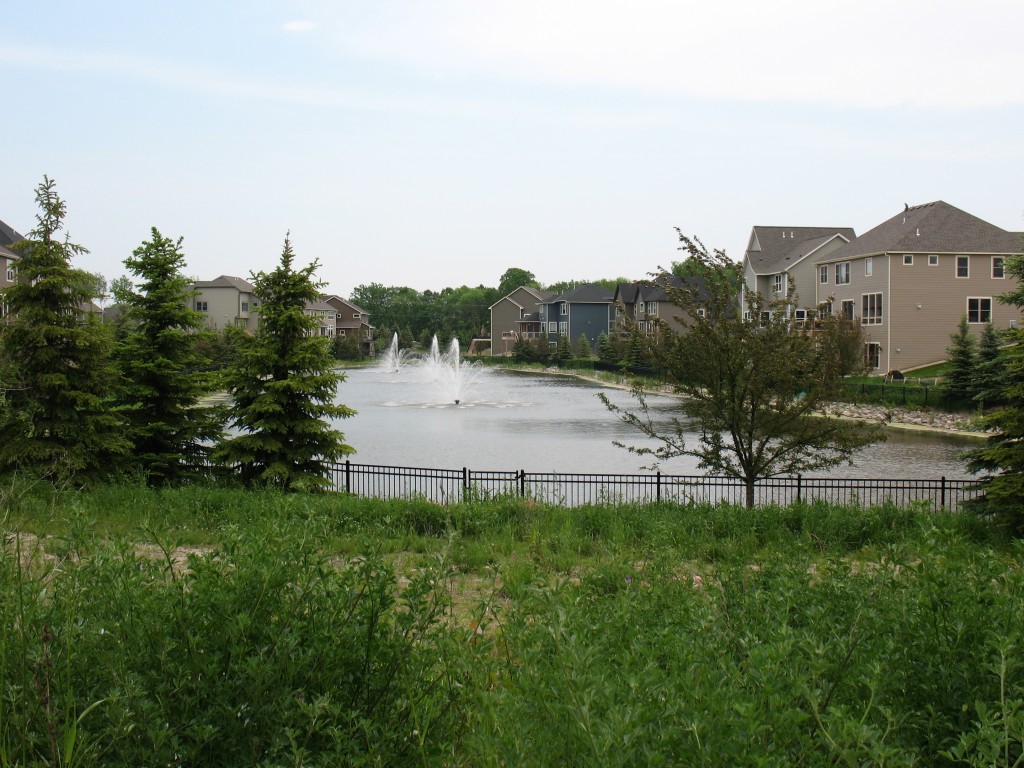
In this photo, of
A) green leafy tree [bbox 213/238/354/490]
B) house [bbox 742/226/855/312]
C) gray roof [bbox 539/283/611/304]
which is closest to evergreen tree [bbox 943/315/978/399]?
house [bbox 742/226/855/312]

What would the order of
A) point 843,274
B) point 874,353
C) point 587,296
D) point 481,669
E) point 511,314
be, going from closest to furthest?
point 481,669 < point 874,353 < point 843,274 < point 587,296 < point 511,314

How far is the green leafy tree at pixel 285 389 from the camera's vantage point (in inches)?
623

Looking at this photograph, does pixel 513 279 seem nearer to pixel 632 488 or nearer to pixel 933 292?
pixel 933 292

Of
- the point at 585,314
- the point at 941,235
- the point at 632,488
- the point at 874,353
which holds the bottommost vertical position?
the point at 632,488

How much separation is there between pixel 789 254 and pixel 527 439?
4318 cm

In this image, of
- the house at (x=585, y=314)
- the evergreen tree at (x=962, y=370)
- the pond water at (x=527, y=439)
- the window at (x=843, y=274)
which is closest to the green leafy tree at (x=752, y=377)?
the pond water at (x=527, y=439)

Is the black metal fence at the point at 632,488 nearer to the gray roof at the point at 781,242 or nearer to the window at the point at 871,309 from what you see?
the window at the point at 871,309

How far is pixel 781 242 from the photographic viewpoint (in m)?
68.9

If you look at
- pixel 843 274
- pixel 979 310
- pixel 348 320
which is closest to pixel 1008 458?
pixel 979 310

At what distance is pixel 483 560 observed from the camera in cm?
884

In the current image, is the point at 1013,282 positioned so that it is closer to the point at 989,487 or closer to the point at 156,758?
→ the point at 989,487

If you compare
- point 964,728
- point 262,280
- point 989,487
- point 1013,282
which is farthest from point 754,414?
point 1013,282

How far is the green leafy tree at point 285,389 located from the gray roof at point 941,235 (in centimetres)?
4057

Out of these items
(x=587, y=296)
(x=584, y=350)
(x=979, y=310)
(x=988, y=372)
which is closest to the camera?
(x=988, y=372)
